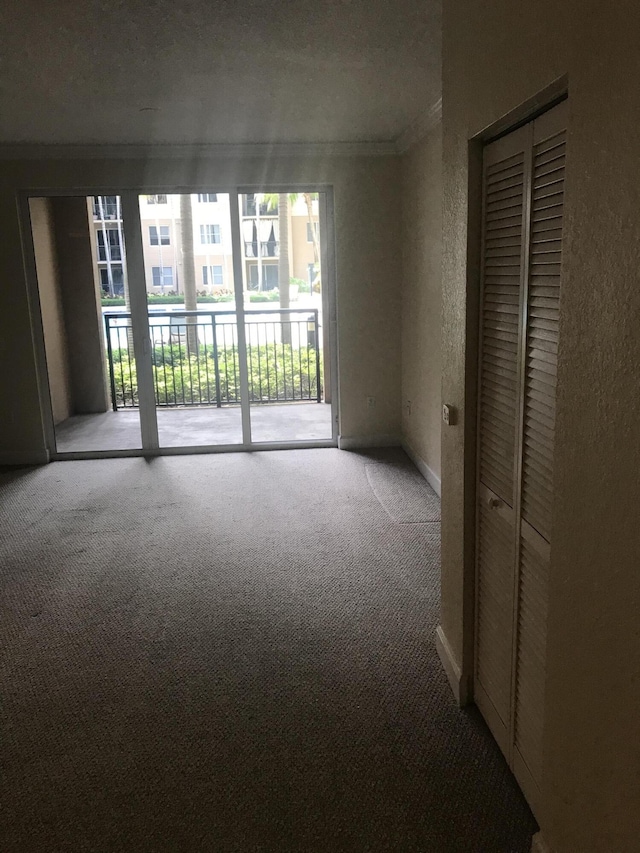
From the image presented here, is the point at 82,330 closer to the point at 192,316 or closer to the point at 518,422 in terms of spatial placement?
the point at 192,316

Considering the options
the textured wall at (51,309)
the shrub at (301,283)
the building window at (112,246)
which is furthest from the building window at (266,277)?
the textured wall at (51,309)

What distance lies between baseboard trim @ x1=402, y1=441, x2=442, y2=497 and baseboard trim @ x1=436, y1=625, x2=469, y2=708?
191cm

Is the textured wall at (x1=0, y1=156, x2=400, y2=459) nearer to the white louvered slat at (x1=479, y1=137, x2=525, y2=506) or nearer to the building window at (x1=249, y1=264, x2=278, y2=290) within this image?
the building window at (x1=249, y1=264, x2=278, y2=290)

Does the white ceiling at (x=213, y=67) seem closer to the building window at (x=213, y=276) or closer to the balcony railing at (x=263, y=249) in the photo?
the balcony railing at (x=263, y=249)

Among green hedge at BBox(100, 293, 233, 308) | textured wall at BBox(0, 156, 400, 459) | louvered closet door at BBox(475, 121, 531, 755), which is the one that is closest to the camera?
louvered closet door at BBox(475, 121, 531, 755)

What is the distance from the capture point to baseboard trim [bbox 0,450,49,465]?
217 inches

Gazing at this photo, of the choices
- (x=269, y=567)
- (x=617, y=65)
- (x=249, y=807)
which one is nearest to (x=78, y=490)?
(x=269, y=567)

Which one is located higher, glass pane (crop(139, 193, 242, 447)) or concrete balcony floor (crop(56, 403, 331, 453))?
glass pane (crop(139, 193, 242, 447))

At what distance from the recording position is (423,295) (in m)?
4.72

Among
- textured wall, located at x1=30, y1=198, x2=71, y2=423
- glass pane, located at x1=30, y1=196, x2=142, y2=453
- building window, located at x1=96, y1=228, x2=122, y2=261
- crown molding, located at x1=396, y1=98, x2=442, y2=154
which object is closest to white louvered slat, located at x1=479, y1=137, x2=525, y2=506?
crown molding, located at x1=396, y1=98, x2=442, y2=154

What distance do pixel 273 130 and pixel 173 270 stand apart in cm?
186

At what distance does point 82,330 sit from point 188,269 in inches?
62.3

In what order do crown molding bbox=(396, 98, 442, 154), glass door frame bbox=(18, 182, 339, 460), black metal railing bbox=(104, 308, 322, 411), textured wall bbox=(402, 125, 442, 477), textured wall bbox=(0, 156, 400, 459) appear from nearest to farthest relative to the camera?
1. crown molding bbox=(396, 98, 442, 154)
2. textured wall bbox=(402, 125, 442, 477)
3. textured wall bbox=(0, 156, 400, 459)
4. glass door frame bbox=(18, 182, 339, 460)
5. black metal railing bbox=(104, 308, 322, 411)

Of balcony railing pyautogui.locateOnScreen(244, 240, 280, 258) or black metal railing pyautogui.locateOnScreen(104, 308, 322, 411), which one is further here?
black metal railing pyautogui.locateOnScreen(104, 308, 322, 411)
